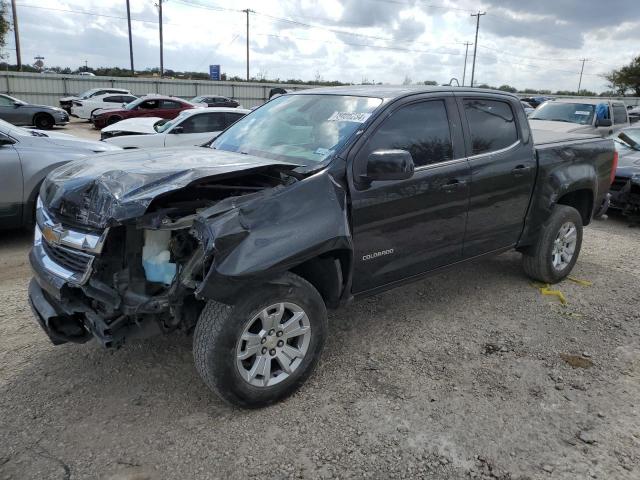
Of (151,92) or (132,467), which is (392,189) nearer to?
(132,467)

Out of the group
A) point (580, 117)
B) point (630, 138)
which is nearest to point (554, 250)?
point (630, 138)

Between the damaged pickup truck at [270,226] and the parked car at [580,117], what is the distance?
8.10 m

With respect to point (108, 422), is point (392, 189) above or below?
above

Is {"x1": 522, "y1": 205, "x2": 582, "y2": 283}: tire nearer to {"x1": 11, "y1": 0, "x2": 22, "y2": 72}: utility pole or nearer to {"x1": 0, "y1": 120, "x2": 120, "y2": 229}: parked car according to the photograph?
{"x1": 0, "y1": 120, "x2": 120, "y2": 229}: parked car

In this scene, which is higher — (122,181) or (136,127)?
(122,181)

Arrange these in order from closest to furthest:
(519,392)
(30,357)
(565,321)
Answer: (519,392) < (30,357) < (565,321)

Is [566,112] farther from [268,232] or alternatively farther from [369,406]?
[268,232]

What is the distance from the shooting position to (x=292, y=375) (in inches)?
120

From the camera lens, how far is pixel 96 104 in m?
25.4

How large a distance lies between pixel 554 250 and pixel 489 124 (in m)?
1.59

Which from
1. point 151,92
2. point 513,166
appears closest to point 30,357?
point 513,166

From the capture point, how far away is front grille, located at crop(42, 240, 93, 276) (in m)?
2.81

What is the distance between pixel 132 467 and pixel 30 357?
150 centimetres

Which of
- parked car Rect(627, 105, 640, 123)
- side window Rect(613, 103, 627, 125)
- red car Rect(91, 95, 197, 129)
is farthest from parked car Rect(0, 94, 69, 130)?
parked car Rect(627, 105, 640, 123)
